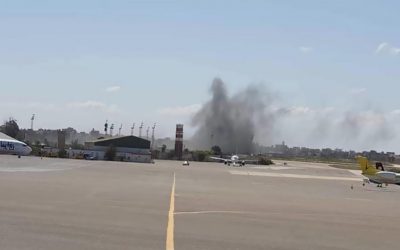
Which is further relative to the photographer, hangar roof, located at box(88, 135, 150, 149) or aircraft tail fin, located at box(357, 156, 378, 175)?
hangar roof, located at box(88, 135, 150, 149)

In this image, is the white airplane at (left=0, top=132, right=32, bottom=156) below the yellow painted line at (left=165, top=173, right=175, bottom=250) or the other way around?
the other way around

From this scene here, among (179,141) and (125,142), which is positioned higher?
(179,141)

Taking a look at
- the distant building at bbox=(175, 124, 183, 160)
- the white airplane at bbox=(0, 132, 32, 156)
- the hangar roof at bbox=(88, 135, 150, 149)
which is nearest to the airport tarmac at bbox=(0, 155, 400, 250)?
the white airplane at bbox=(0, 132, 32, 156)

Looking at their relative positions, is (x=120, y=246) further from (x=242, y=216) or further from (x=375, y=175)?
(x=375, y=175)

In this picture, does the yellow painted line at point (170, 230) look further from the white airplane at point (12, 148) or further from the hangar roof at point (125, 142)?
the hangar roof at point (125, 142)

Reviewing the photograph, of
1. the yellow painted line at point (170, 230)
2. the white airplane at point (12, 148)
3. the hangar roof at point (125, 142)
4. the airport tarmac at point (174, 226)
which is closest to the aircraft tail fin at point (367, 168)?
the airport tarmac at point (174, 226)

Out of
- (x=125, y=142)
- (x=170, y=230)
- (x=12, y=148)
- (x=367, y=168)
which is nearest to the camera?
(x=170, y=230)

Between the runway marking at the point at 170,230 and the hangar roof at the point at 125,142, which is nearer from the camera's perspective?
the runway marking at the point at 170,230

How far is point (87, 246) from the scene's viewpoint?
10.6m

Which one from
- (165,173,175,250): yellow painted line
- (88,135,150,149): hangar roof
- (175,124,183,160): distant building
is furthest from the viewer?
(175,124,183,160): distant building

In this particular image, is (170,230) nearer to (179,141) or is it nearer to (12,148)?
(12,148)

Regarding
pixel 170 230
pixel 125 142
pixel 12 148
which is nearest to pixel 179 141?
pixel 125 142

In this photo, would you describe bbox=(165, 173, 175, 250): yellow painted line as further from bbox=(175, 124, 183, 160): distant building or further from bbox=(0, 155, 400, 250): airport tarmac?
bbox=(175, 124, 183, 160): distant building

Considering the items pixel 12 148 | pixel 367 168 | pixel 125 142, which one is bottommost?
pixel 367 168
